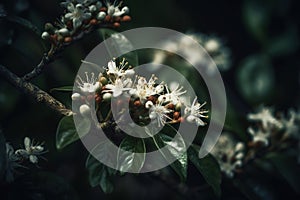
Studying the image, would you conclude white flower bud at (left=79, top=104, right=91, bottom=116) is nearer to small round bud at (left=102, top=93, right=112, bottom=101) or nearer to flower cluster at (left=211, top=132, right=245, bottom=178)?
small round bud at (left=102, top=93, right=112, bottom=101)

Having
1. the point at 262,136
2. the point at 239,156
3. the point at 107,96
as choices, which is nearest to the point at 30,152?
the point at 107,96

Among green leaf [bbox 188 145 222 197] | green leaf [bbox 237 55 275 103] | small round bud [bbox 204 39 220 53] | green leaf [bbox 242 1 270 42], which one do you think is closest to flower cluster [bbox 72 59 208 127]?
green leaf [bbox 188 145 222 197]

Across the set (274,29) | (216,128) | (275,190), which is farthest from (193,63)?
(274,29)

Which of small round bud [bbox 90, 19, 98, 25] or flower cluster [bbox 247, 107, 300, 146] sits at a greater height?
flower cluster [bbox 247, 107, 300, 146]

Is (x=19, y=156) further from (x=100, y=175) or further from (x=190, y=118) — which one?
(x=190, y=118)

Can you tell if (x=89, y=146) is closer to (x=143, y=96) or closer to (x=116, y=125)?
(x=116, y=125)

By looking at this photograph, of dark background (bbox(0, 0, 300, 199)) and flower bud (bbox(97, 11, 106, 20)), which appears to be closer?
flower bud (bbox(97, 11, 106, 20))

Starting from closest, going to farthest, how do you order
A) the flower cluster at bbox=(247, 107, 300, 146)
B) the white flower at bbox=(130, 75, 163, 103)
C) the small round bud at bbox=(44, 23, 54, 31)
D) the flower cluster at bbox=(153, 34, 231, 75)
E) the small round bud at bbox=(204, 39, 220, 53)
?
the white flower at bbox=(130, 75, 163, 103) → the small round bud at bbox=(44, 23, 54, 31) → the flower cluster at bbox=(247, 107, 300, 146) → the flower cluster at bbox=(153, 34, 231, 75) → the small round bud at bbox=(204, 39, 220, 53)
